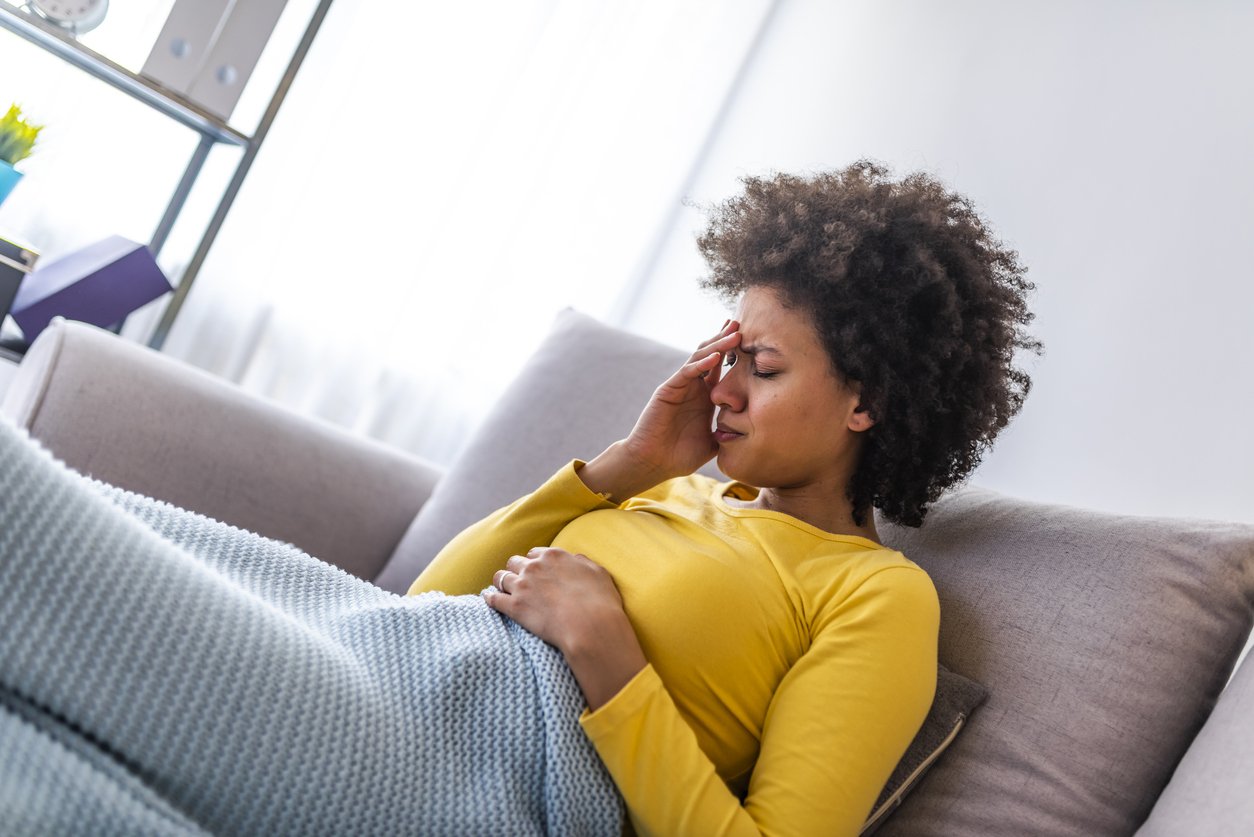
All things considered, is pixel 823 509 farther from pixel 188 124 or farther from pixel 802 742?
pixel 188 124

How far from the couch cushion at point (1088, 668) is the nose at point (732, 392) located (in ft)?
1.07

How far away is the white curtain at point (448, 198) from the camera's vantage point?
7.84ft

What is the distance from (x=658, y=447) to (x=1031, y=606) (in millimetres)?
465

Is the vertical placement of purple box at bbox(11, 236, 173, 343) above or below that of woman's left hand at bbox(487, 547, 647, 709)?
below

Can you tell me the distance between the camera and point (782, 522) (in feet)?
3.93

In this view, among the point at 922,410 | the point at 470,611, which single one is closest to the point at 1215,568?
the point at 922,410

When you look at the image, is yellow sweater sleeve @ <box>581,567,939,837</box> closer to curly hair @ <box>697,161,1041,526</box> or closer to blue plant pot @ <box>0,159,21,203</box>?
curly hair @ <box>697,161,1041,526</box>

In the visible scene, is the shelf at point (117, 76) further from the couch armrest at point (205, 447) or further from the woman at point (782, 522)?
the woman at point (782, 522)

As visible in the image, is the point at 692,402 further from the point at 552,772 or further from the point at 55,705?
the point at 55,705

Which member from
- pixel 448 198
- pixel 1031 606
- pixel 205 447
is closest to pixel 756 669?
pixel 1031 606

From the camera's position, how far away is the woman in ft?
3.09

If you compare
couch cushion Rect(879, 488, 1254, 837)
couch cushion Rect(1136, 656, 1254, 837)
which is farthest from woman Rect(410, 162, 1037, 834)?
couch cushion Rect(1136, 656, 1254, 837)

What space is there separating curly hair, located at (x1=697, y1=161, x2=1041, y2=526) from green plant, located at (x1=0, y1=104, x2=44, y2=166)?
140cm

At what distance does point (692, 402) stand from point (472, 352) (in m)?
1.31
